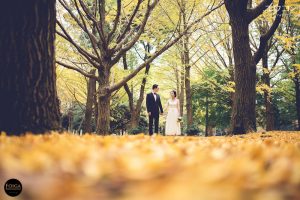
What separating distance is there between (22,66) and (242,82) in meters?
7.13

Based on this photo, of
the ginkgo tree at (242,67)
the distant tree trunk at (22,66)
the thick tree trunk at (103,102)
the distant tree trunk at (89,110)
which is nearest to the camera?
the distant tree trunk at (22,66)

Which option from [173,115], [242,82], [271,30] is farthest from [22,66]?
[173,115]

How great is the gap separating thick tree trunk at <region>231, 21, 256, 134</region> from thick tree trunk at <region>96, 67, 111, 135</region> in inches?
143

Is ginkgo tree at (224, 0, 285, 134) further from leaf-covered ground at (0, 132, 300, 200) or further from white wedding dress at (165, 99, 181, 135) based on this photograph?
leaf-covered ground at (0, 132, 300, 200)

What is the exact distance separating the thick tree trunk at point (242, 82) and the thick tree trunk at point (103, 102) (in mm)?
3622

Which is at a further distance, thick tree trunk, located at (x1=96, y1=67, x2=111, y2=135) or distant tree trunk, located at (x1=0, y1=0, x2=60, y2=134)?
thick tree trunk, located at (x1=96, y1=67, x2=111, y2=135)

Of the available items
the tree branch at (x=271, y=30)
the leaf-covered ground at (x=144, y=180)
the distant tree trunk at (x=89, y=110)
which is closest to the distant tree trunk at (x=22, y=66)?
the leaf-covered ground at (x=144, y=180)

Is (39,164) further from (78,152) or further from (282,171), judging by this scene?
(282,171)

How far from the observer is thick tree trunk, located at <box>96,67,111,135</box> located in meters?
10.0

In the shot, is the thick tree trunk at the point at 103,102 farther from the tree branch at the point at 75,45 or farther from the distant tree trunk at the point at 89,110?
the distant tree trunk at the point at 89,110

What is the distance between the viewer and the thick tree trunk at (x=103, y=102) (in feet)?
33.0

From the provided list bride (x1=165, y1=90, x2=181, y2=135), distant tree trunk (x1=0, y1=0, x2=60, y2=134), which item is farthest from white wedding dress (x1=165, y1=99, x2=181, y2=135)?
distant tree trunk (x1=0, y1=0, x2=60, y2=134)

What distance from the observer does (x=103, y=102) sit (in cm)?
1012

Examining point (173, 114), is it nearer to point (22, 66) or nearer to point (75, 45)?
point (75, 45)
